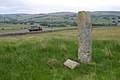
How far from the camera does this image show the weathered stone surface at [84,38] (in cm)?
1286

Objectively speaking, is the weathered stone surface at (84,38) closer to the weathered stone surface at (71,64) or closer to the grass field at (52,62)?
the grass field at (52,62)

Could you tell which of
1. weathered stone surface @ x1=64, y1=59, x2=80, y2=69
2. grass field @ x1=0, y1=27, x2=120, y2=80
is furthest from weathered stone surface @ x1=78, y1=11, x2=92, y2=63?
weathered stone surface @ x1=64, y1=59, x2=80, y2=69

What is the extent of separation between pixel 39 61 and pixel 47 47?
6.55 feet

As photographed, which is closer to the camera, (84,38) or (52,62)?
(52,62)

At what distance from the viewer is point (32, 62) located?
11.9 metres

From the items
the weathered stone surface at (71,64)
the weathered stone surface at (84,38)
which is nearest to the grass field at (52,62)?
the weathered stone surface at (71,64)

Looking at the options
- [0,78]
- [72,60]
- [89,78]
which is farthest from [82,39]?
[0,78]

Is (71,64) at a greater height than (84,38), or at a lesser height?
lesser

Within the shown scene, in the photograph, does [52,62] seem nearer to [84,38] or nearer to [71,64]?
[71,64]

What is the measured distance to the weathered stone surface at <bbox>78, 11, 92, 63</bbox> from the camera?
42.2ft

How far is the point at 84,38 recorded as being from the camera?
42.6 ft

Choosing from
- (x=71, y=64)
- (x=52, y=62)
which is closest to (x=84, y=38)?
(x=71, y=64)

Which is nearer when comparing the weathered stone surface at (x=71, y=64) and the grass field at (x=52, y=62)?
the grass field at (x=52, y=62)

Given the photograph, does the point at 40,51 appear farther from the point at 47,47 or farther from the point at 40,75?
the point at 40,75
